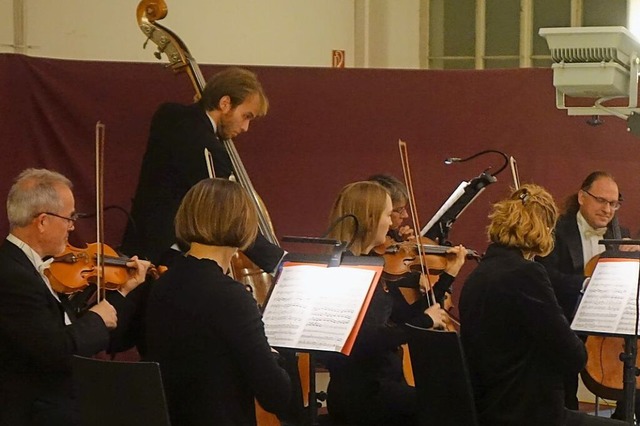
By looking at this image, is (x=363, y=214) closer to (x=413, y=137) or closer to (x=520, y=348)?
(x=520, y=348)

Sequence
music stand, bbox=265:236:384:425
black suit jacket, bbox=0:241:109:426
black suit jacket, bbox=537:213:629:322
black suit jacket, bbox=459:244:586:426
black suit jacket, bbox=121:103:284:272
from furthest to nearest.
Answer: black suit jacket, bbox=537:213:629:322 < black suit jacket, bbox=121:103:284:272 < black suit jacket, bbox=459:244:586:426 < music stand, bbox=265:236:384:425 < black suit jacket, bbox=0:241:109:426

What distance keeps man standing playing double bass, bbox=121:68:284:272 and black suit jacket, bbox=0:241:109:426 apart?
82cm

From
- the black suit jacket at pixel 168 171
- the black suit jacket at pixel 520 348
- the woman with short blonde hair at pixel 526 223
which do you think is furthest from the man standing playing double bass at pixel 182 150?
the black suit jacket at pixel 520 348

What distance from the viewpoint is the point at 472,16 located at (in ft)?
24.4

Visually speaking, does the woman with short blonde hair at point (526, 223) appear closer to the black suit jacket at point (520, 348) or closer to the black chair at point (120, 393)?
the black suit jacket at point (520, 348)

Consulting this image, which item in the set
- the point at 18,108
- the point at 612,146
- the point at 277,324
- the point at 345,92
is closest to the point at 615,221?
the point at 612,146

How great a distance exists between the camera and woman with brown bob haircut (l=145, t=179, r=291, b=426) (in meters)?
2.61

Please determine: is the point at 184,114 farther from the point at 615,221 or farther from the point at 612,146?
the point at 612,146

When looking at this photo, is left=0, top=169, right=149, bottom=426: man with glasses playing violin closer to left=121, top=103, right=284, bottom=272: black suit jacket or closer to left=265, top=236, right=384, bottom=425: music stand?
left=265, top=236, right=384, bottom=425: music stand

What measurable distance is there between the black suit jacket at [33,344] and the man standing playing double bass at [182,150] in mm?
821

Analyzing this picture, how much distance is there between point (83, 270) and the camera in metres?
3.26

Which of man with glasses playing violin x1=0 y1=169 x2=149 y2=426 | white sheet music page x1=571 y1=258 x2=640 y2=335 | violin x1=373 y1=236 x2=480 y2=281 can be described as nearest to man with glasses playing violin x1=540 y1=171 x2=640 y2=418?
violin x1=373 y1=236 x2=480 y2=281

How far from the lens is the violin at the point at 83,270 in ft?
10.6

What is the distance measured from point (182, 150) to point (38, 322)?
1.09 meters
